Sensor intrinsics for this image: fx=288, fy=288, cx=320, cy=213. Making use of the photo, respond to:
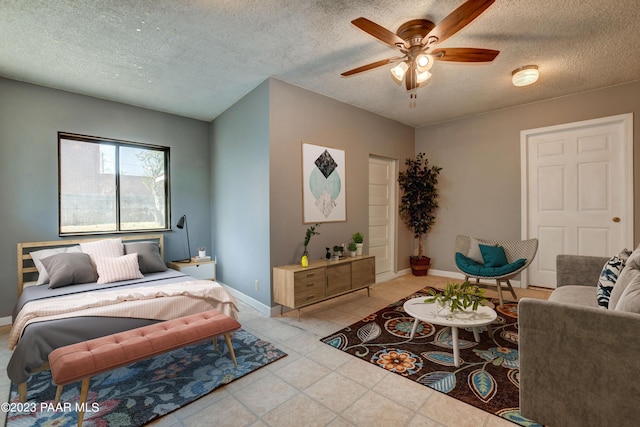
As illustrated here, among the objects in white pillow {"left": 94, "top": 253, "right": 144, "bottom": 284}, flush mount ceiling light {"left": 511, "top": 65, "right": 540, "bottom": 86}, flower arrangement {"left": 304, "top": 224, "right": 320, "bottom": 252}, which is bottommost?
white pillow {"left": 94, "top": 253, "right": 144, "bottom": 284}

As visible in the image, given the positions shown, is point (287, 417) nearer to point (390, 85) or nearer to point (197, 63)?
point (197, 63)

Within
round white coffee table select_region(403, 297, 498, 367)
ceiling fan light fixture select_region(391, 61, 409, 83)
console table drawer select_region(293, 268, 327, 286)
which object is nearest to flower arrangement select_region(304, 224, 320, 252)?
console table drawer select_region(293, 268, 327, 286)

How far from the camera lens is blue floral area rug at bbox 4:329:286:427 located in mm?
1770

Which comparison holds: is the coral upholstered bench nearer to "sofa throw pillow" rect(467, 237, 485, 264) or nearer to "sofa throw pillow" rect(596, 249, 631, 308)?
"sofa throw pillow" rect(596, 249, 631, 308)

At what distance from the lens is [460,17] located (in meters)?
1.88

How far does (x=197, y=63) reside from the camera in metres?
3.05

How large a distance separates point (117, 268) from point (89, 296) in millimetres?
754

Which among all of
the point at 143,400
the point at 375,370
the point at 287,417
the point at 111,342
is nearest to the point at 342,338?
the point at 375,370

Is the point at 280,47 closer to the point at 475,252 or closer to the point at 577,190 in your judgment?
the point at 475,252

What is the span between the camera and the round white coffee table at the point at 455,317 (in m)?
2.25

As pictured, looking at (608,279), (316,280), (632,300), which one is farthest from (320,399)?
(608,279)

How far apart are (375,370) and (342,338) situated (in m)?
0.58

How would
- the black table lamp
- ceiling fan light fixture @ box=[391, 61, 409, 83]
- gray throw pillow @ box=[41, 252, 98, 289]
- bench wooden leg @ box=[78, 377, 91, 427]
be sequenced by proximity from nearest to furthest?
bench wooden leg @ box=[78, 377, 91, 427] < ceiling fan light fixture @ box=[391, 61, 409, 83] < gray throw pillow @ box=[41, 252, 98, 289] < the black table lamp

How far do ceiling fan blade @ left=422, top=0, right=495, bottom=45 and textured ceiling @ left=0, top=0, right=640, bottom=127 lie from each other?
0.95 feet
